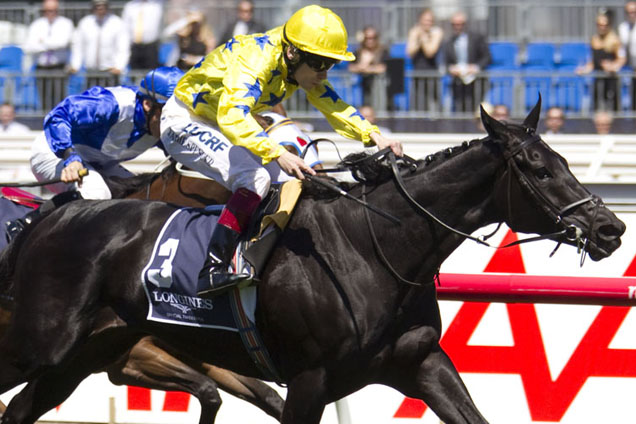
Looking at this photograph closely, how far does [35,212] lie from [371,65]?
5661mm

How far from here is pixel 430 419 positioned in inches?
244

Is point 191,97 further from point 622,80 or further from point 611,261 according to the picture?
point 622,80

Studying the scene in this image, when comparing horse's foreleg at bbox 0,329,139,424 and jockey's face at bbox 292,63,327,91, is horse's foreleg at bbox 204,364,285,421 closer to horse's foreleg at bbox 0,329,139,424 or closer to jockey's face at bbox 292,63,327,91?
horse's foreleg at bbox 0,329,139,424

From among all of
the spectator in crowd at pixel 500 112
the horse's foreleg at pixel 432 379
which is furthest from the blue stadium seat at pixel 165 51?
the horse's foreleg at pixel 432 379

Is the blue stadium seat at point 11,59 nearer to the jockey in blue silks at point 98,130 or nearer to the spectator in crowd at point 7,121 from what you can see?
the spectator in crowd at point 7,121

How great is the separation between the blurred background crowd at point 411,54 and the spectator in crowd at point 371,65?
0.04ft

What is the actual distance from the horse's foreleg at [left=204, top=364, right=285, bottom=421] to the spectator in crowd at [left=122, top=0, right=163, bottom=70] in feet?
19.7

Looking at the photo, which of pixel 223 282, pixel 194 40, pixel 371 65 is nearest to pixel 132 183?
pixel 223 282

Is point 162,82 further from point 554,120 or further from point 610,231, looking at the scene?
point 554,120

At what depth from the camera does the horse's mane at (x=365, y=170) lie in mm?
4559

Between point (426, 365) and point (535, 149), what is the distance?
97 centimetres

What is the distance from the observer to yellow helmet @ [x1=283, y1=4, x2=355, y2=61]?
4.51m

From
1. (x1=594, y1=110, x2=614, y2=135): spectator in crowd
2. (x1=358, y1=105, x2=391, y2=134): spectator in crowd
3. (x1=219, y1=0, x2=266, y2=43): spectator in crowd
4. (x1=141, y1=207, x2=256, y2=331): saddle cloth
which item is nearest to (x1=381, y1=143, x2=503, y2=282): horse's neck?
(x1=141, y1=207, x2=256, y2=331): saddle cloth

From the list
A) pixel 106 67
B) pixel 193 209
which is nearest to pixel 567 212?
pixel 193 209
